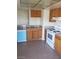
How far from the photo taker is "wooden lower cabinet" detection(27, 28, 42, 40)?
757cm

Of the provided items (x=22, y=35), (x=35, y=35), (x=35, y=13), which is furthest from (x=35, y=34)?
(x=35, y=13)

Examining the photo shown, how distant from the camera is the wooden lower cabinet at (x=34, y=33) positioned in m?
7.57

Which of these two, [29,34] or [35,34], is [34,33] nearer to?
[35,34]

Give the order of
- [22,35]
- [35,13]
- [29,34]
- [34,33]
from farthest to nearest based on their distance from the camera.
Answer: [35,13] → [34,33] → [29,34] → [22,35]

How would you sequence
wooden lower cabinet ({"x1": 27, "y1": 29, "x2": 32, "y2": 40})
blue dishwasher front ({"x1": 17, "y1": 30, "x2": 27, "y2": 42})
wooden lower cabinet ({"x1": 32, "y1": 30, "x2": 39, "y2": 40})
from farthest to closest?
wooden lower cabinet ({"x1": 32, "y1": 30, "x2": 39, "y2": 40}) → wooden lower cabinet ({"x1": 27, "y1": 29, "x2": 32, "y2": 40}) → blue dishwasher front ({"x1": 17, "y1": 30, "x2": 27, "y2": 42})

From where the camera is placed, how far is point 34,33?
25.3 feet

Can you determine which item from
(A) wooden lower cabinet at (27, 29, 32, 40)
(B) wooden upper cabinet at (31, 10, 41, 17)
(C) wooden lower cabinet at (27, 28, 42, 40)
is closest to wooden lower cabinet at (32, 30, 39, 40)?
(C) wooden lower cabinet at (27, 28, 42, 40)

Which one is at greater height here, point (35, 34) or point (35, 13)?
point (35, 13)

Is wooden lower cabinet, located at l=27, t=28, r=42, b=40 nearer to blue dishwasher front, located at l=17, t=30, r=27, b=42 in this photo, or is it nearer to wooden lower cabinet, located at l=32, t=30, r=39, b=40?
wooden lower cabinet, located at l=32, t=30, r=39, b=40

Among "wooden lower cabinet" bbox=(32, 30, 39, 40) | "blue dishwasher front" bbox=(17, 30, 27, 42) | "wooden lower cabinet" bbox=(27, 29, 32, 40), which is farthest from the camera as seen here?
"wooden lower cabinet" bbox=(32, 30, 39, 40)

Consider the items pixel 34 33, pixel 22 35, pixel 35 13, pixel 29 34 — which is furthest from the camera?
pixel 35 13
